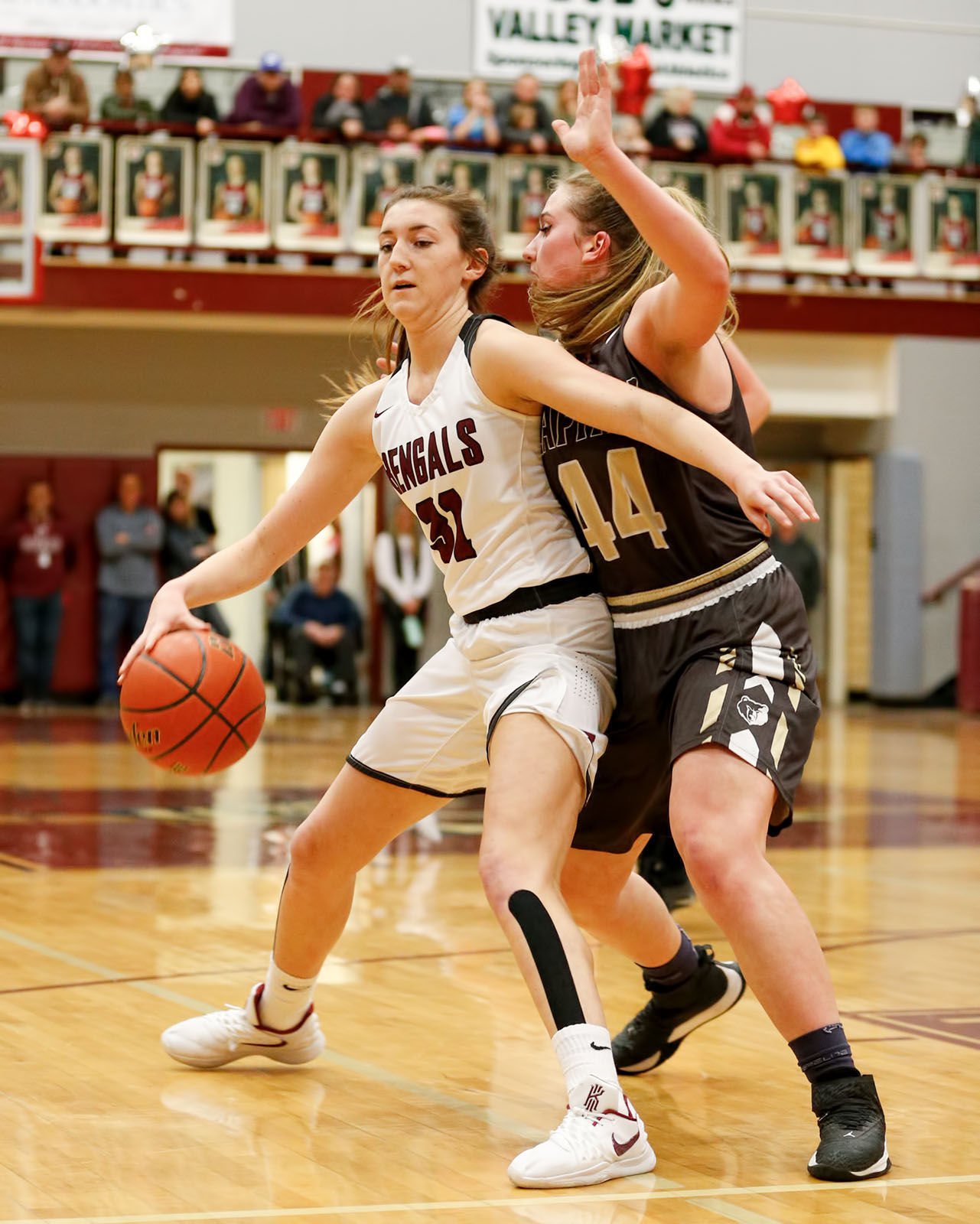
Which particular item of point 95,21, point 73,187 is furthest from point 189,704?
point 95,21

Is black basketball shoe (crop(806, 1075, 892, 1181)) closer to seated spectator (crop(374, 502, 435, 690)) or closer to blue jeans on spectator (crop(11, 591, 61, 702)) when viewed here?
seated spectator (crop(374, 502, 435, 690))

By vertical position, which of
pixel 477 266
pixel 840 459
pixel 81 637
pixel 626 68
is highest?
pixel 626 68

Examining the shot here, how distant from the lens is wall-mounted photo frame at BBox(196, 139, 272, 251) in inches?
578

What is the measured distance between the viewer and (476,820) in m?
8.58

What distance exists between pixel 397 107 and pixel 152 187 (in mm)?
2215

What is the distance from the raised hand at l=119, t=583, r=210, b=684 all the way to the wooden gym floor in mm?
855

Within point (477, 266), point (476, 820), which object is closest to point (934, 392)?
point (476, 820)

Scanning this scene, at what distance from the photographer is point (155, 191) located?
1458cm

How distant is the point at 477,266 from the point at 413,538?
41.5 ft

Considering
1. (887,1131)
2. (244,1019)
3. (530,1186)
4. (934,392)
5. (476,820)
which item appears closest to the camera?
(530,1186)

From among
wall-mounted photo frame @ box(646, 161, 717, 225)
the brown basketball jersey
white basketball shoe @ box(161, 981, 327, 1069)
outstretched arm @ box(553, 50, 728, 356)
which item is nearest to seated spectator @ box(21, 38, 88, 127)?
wall-mounted photo frame @ box(646, 161, 717, 225)

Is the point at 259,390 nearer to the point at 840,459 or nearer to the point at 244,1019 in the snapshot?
the point at 840,459

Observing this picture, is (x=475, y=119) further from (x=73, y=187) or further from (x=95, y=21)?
(x=95, y=21)

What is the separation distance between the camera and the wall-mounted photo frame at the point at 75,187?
14.3m
